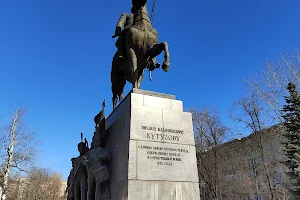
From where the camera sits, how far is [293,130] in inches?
987

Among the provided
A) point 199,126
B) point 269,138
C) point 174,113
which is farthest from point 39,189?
point 174,113

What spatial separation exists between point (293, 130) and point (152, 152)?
21939 millimetres

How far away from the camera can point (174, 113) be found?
309 inches

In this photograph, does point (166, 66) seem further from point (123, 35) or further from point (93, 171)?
point (93, 171)

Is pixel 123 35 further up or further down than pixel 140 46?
further up

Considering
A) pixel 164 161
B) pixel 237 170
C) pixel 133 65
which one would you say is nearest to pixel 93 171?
pixel 164 161

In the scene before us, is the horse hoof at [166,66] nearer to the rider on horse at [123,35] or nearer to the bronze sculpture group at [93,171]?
the rider on horse at [123,35]

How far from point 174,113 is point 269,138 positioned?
103ft

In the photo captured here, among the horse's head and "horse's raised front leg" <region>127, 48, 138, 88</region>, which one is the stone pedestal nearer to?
"horse's raised front leg" <region>127, 48, 138, 88</region>

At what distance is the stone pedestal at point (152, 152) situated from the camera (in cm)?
665

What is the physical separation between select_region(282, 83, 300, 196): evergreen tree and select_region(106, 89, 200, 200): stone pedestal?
19.6 meters

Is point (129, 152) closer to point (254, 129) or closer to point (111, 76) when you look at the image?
point (111, 76)


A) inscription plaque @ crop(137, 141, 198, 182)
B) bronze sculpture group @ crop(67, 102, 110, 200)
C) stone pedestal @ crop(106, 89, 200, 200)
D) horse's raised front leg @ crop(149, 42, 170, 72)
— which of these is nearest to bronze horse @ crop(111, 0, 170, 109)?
horse's raised front leg @ crop(149, 42, 170, 72)

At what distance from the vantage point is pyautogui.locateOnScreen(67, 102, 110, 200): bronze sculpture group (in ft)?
25.3
